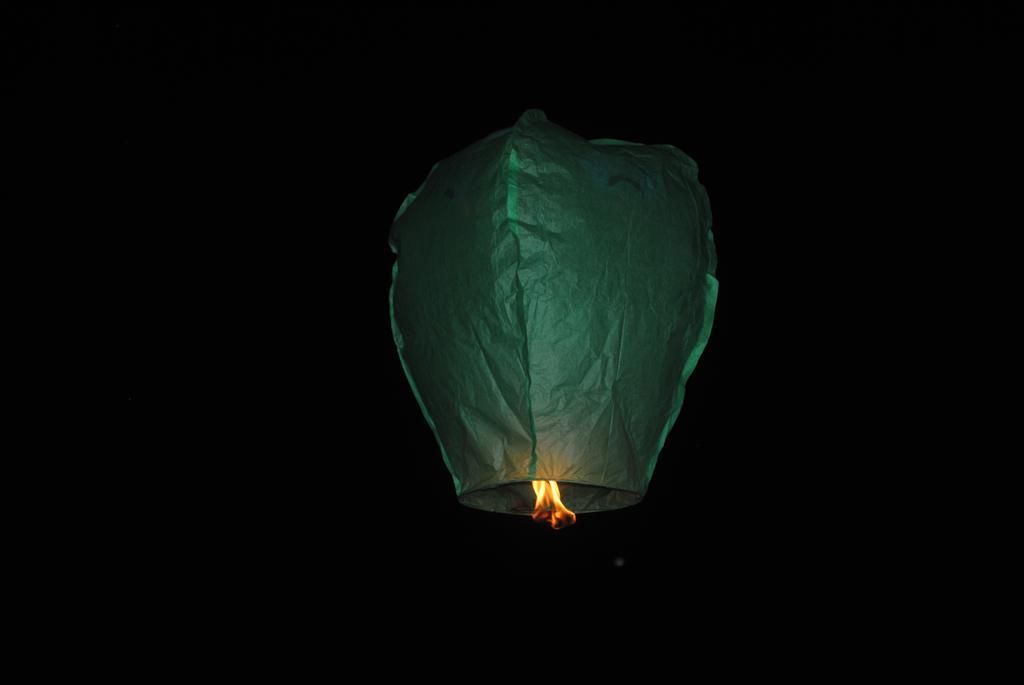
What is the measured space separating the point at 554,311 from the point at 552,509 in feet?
1.49

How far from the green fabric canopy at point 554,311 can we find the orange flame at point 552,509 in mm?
104

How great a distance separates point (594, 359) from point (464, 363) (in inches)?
11.0

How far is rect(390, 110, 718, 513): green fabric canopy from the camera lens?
238cm

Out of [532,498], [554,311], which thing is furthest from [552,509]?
[554,311]

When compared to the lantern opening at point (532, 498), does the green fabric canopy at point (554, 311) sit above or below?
above

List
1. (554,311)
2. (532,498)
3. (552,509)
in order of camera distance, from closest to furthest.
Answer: (554,311)
(552,509)
(532,498)

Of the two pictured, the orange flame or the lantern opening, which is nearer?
the orange flame

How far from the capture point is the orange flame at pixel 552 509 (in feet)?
8.26

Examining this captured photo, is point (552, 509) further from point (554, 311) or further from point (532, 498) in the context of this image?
point (554, 311)

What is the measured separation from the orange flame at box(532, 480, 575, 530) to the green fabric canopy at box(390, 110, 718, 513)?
0.10 meters

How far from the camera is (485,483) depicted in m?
2.42

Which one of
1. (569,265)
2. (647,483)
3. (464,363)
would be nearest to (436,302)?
(464,363)

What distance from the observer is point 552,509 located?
2.53 m

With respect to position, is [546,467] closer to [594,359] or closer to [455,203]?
[594,359]
